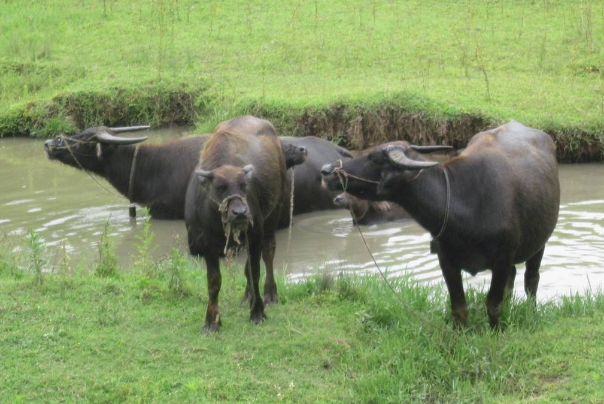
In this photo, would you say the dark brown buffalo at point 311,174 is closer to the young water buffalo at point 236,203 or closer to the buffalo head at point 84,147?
the buffalo head at point 84,147

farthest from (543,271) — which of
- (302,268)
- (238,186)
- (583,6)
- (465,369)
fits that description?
(583,6)

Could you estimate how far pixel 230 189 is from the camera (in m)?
5.08

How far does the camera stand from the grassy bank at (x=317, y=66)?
33.4 ft

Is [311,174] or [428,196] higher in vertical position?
[428,196]

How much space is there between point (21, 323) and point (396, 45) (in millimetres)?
9054

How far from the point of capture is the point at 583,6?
46.2 ft

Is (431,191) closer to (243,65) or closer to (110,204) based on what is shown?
(110,204)

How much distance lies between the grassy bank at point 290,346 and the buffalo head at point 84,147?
2.69 m

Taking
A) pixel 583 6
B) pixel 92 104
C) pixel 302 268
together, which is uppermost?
pixel 583 6

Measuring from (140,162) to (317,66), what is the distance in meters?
4.65

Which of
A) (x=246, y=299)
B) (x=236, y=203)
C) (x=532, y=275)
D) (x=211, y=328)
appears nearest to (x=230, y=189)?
(x=236, y=203)

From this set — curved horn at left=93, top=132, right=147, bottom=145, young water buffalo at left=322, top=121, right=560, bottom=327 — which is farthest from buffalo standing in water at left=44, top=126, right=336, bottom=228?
young water buffalo at left=322, top=121, right=560, bottom=327

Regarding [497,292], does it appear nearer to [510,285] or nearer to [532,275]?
[510,285]

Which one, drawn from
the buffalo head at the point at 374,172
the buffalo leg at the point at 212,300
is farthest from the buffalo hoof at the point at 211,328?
the buffalo head at the point at 374,172
